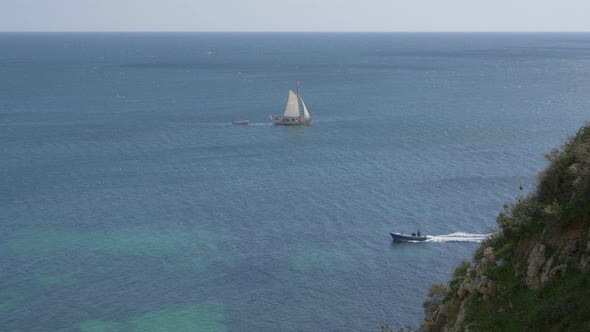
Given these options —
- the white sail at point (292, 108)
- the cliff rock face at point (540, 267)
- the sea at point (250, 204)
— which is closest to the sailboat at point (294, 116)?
the white sail at point (292, 108)

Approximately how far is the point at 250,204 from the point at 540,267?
50010 millimetres

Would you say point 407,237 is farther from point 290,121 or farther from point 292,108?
point 292,108

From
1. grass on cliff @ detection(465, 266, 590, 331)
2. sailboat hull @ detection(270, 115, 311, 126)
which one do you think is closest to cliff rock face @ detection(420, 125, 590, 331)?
grass on cliff @ detection(465, 266, 590, 331)

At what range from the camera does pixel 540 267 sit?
1981cm

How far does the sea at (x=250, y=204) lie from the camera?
157ft

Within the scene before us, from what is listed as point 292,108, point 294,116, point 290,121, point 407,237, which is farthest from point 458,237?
point 292,108

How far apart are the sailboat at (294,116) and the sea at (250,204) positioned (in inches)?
83.3

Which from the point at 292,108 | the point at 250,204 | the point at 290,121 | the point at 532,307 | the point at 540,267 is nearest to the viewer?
the point at 532,307

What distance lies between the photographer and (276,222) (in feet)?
207

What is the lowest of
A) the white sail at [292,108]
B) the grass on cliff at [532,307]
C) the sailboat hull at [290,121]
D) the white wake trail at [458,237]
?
the white wake trail at [458,237]

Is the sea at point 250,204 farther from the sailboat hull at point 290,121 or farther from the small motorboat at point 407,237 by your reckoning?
the sailboat hull at point 290,121

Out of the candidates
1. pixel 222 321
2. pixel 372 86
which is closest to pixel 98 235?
pixel 222 321

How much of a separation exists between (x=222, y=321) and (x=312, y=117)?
75.6 m

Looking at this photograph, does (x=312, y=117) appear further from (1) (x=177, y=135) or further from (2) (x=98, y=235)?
(2) (x=98, y=235)
